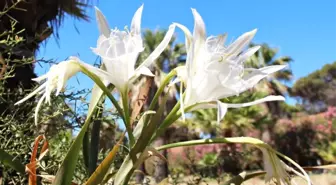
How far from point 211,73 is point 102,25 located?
0.84ft

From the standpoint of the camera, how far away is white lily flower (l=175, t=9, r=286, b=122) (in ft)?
2.46

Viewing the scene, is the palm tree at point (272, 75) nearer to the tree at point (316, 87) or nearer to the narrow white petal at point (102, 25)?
the tree at point (316, 87)

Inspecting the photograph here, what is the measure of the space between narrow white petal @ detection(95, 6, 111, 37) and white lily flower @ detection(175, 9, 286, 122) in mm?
178

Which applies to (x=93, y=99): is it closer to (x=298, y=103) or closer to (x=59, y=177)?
(x=59, y=177)

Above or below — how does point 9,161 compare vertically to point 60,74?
below

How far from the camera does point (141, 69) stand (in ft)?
2.65

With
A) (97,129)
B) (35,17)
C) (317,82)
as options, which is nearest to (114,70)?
(97,129)

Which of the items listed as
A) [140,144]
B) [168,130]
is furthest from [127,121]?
[168,130]

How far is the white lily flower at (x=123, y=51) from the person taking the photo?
799 millimetres

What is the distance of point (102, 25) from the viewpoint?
875 mm

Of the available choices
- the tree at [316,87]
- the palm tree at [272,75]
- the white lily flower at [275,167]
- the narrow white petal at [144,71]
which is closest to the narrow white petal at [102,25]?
the narrow white petal at [144,71]

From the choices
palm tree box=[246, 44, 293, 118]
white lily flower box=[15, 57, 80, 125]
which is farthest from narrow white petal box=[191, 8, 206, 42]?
palm tree box=[246, 44, 293, 118]

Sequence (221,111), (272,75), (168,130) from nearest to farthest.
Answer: (221,111) < (168,130) < (272,75)

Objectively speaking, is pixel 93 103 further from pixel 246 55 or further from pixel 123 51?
pixel 246 55
